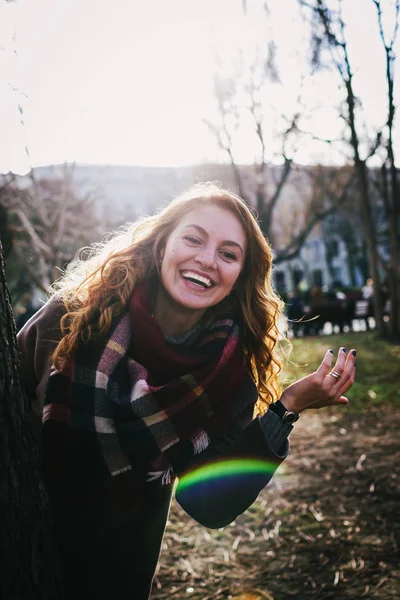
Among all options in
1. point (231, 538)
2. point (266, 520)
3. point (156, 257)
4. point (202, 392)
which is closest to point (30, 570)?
point (202, 392)

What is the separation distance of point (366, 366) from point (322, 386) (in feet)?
27.3

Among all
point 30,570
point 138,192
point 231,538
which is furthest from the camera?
point 138,192

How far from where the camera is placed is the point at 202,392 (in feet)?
6.13

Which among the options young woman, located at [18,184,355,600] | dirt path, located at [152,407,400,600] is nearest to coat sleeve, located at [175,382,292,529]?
young woman, located at [18,184,355,600]

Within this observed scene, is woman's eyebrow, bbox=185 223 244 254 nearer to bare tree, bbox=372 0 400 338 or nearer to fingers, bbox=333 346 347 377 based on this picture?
fingers, bbox=333 346 347 377

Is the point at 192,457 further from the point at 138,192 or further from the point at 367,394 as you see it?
the point at 138,192

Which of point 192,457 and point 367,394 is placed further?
point 367,394

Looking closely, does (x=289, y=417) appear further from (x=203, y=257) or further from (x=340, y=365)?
(x=203, y=257)

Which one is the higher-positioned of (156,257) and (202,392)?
(156,257)

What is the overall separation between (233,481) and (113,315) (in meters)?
0.77

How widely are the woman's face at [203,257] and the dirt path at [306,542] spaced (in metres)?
1.87

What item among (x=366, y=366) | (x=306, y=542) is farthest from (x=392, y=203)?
(x=306, y=542)

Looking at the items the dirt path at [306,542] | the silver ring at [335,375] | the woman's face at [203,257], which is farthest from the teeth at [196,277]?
the dirt path at [306,542]

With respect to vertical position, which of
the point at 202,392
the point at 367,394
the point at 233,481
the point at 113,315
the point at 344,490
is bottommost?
the point at 367,394
